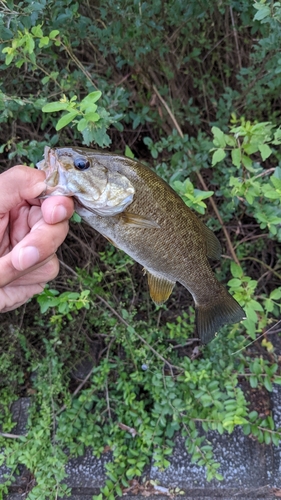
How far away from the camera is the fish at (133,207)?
137cm

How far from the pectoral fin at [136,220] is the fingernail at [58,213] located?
22 centimetres

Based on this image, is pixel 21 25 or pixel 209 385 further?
pixel 209 385

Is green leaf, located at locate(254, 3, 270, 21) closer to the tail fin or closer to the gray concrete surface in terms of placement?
the tail fin

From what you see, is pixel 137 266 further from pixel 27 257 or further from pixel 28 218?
pixel 27 257

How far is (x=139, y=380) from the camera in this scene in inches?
85.0

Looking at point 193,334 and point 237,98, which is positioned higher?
point 237,98

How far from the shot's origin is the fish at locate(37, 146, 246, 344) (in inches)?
53.7

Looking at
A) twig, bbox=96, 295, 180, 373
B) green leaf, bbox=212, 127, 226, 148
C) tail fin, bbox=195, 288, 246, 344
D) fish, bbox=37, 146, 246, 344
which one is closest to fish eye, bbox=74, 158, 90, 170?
fish, bbox=37, 146, 246, 344

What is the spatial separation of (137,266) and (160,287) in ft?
2.60

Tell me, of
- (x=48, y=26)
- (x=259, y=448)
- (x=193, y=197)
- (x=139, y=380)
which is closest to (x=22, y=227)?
(x=193, y=197)

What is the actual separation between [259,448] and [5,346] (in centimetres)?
163

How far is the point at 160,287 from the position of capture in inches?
69.2

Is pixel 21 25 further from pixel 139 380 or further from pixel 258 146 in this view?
pixel 139 380

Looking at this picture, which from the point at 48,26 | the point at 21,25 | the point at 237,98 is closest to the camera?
the point at 21,25
